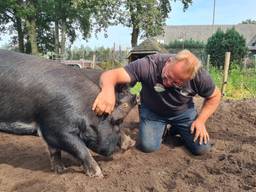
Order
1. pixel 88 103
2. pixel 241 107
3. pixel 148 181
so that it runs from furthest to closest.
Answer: pixel 241 107 < pixel 88 103 < pixel 148 181

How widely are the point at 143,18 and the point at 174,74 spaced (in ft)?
116

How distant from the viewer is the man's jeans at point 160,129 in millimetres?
5957

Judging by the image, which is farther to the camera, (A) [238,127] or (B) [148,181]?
(A) [238,127]

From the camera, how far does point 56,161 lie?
5.22 metres

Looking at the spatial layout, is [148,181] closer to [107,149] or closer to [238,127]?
[107,149]

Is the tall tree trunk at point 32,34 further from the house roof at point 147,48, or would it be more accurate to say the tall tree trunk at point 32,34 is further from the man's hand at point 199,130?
the man's hand at point 199,130

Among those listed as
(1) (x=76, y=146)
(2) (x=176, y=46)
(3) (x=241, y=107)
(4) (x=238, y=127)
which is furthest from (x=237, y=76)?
(2) (x=176, y=46)

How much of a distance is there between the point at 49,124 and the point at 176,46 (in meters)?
46.7

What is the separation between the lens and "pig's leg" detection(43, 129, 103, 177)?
4887 millimetres

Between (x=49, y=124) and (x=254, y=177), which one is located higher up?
(x=49, y=124)

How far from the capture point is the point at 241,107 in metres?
8.52

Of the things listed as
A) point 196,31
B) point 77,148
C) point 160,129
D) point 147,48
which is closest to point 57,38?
point 147,48

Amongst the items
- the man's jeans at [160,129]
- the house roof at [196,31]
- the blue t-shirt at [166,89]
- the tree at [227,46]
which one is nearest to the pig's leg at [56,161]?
the blue t-shirt at [166,89]

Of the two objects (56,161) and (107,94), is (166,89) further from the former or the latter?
(56,161)
